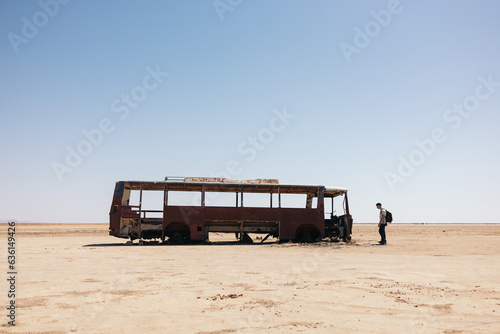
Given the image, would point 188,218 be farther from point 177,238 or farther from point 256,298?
point 256,298

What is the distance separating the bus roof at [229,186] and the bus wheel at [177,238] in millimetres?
2253

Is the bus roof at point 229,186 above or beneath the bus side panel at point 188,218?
above

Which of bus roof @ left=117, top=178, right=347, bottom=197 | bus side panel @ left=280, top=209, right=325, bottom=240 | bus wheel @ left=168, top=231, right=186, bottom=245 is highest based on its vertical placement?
bus roof @ left=117, top=178, right=347, bottom=197

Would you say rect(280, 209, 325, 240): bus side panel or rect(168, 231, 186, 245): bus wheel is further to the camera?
rect(280, 209, 325, 240): bus side panel

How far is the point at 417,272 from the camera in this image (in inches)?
347

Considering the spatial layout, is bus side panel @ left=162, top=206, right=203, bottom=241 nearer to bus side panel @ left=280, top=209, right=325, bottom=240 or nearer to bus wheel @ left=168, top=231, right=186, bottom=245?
bus wheel @ left=168, top=231, right=186, bottom=245

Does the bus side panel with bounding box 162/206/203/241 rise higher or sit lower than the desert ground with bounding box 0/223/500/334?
higher

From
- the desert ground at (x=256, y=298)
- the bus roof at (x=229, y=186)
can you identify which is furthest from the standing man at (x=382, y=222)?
the desert ground at (x=256, y=298)

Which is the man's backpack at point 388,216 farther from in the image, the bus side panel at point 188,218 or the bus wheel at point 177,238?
the bus wheel at point 177,238

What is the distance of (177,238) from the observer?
733 inches

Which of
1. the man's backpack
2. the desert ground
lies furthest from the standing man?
the desert ground

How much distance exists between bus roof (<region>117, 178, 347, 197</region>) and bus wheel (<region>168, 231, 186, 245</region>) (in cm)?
225

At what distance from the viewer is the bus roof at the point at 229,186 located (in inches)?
725

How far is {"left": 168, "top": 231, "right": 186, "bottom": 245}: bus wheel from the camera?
18.5 meters
